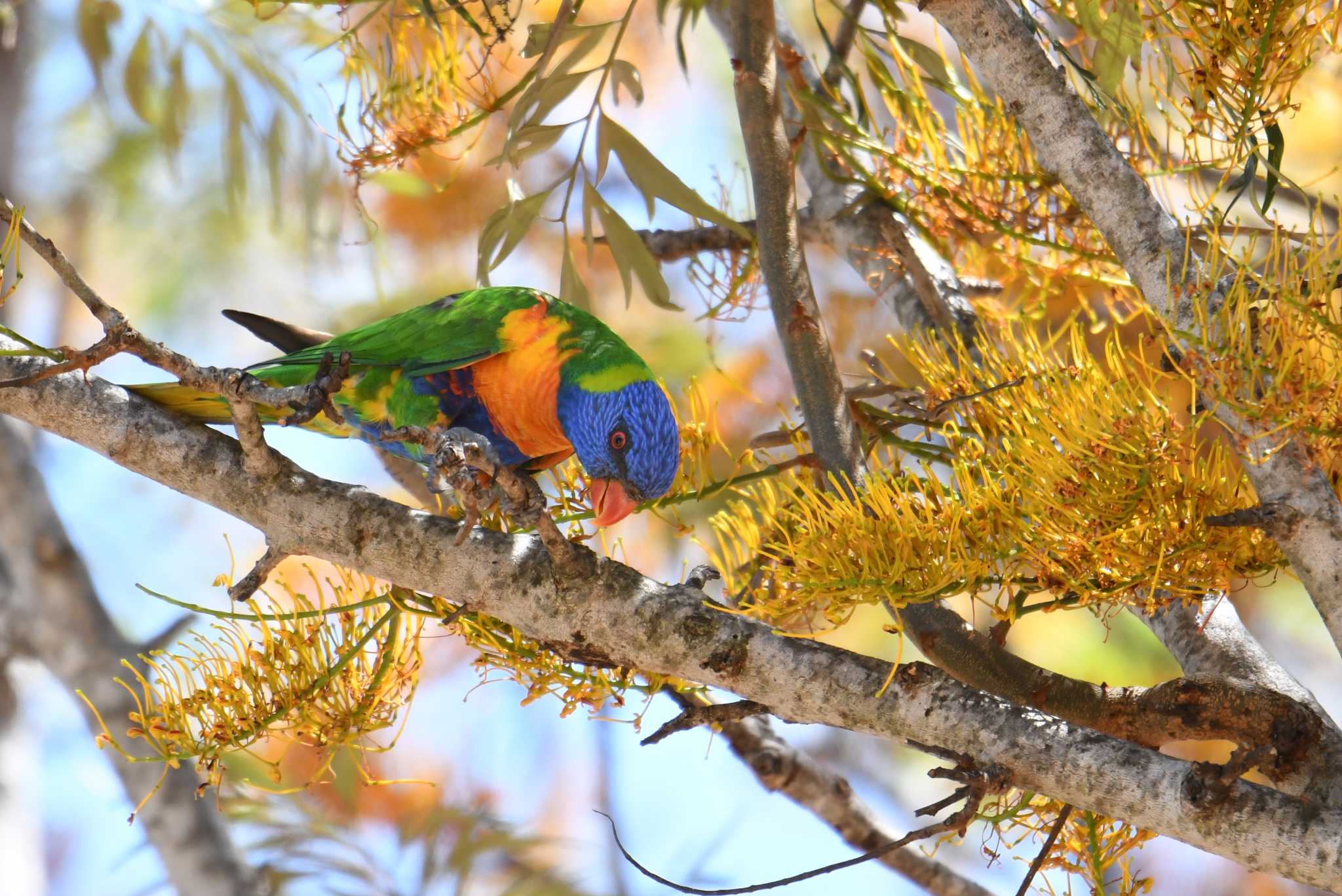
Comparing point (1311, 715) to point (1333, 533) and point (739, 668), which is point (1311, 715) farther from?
point (739, 668)

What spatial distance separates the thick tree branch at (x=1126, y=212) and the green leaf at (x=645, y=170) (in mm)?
417

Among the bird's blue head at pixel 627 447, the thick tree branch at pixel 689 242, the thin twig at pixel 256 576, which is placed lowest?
the thin twig at pixel 256 576

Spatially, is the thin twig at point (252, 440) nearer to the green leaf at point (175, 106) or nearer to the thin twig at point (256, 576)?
the thin twig at point (256, 576)

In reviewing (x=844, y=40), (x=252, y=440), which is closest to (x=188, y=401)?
(x=252, y=440)

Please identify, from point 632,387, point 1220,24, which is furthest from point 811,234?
point 1220,24

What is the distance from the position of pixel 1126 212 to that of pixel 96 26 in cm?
201

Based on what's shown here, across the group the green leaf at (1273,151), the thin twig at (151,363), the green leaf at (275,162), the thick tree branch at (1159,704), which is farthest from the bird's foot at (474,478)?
the green leaf at (275,162)

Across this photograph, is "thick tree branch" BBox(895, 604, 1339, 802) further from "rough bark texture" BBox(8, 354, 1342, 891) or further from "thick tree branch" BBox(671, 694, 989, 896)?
"thick tree branch" BBox(671, 694, 989, 896)

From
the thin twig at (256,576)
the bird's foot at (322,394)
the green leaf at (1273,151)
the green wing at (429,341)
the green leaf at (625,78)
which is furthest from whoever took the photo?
the green wing at (429,341)

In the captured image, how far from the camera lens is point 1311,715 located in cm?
127

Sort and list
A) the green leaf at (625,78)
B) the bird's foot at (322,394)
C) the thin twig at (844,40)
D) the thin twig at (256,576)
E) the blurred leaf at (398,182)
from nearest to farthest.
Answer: the bird's foot at (322,394), the thin twig at (256,576), the green leaf at (625,78), the thin twig at (844,40), the blurred leaf at (398,182)

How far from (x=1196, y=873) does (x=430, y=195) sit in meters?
3.73

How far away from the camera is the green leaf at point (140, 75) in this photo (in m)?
2.23

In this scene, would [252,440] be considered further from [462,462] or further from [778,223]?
[778,223]
